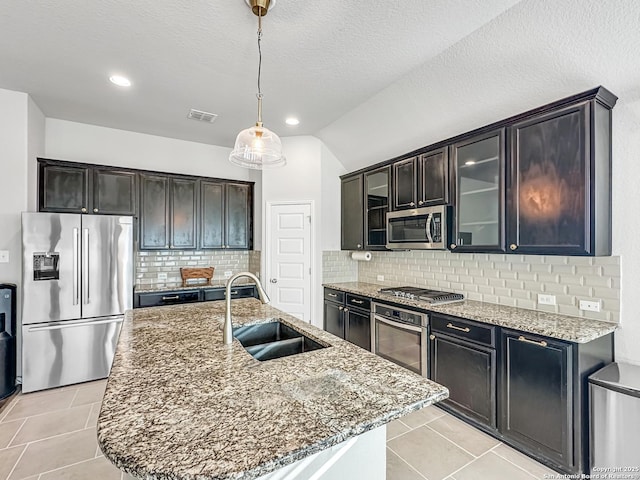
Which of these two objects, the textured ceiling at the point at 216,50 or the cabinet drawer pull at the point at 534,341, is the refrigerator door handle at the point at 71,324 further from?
the cabinet drawer pull at the point at 534,341

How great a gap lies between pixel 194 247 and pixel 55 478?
9.11 ft

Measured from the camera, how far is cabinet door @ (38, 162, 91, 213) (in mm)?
3586

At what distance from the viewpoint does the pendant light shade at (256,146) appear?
214cm

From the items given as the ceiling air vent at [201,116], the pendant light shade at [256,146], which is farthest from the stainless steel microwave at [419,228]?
the ceiling air vent at [201,116]

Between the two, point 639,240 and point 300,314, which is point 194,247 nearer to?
point 300,314

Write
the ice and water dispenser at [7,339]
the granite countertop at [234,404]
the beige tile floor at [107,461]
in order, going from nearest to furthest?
the granite countertop at [234,404] < the beige tile floor at [107,461] < the ice and water dispenser at [7,339]

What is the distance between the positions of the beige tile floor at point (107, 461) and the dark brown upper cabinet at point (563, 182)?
150 centimetres

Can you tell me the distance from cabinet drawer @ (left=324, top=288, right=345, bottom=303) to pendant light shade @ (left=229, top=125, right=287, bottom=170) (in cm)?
231

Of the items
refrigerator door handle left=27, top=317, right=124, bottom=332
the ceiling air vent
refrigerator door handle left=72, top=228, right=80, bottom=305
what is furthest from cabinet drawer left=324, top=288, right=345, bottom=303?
refrigerator door handle left=72, top=228, right=80, bottom=305

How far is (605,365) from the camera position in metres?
2.16

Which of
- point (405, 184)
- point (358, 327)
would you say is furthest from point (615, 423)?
point (405, 184)

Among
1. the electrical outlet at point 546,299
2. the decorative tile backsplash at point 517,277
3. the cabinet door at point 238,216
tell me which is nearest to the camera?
the decorative tile backsplash at point 517,277

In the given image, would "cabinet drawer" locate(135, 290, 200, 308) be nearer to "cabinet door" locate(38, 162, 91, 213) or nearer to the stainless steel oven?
"cabinet door" locate(38, 162, 91, 213)

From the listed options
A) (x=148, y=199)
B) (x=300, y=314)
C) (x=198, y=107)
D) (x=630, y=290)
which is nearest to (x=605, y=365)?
(x=630, y=290)
